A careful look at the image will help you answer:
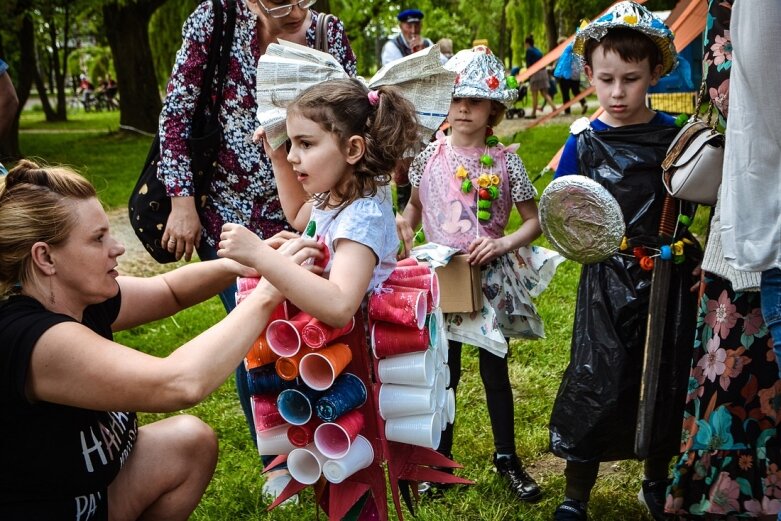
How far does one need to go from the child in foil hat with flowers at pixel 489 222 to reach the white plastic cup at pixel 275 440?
3.56 ft

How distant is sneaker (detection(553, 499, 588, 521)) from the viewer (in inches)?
110

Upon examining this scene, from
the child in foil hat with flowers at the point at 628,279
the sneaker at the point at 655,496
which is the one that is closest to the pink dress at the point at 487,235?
the child in foil hat with flowers at the point at 628,279

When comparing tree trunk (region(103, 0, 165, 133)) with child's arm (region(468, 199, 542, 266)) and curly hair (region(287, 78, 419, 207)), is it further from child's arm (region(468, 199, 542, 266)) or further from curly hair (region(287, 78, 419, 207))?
curly hair (region(287, 78, 419, 207))

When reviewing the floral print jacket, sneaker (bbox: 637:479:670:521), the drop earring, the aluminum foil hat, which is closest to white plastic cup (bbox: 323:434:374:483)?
the drop earring

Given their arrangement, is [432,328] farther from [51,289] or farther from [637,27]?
[637,27]

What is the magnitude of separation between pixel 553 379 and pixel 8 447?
2.76 metres

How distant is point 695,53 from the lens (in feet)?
19.0

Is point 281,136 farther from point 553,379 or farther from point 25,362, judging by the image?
point 553,379

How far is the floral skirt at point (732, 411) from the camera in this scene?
243 cm

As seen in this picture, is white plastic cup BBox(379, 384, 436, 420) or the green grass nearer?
white plastic cup BBox(379, 384, 436, 420)

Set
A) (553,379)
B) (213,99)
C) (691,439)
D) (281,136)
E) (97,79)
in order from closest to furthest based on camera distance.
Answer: (281,136), (691,439), (213,99), (553,379), (97,79)

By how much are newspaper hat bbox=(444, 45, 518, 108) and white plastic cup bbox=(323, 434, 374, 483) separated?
1449mm

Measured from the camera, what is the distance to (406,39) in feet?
28.5

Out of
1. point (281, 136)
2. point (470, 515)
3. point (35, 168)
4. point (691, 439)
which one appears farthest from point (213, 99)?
point (691, 439)
